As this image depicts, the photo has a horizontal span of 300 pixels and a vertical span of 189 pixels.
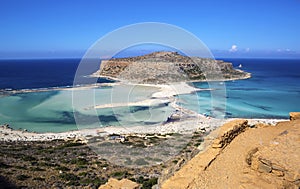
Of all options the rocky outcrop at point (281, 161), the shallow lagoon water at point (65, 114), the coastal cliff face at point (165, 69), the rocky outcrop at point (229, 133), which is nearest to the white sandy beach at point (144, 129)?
the shallow lagoon water at point (65, 114)

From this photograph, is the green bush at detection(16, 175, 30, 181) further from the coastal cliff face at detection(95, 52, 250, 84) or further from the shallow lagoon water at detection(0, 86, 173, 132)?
the coastal cliff face at detection(95, 52, 250, 84)

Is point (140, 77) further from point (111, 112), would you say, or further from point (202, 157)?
point (202, 157)

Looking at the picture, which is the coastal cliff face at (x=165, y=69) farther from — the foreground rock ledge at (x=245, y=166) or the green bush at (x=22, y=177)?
the foreground rock ledge at (x=245, y=166)

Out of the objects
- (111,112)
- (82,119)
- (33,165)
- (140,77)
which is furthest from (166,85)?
(33,165)

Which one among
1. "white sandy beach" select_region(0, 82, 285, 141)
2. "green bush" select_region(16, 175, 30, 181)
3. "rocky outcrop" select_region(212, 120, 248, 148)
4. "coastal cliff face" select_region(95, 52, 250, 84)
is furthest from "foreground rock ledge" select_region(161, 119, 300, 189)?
"coastal cliff face" select_region(95, 52, 250, 84)

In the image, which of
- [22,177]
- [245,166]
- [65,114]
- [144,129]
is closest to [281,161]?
[245,166]

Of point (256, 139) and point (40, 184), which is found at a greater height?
point (256, 139)

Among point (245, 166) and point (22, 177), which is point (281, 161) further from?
point (22, 177)

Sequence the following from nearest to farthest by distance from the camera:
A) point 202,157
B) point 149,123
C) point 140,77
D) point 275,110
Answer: point 202,157, point 149,123, point 275,110, point 140,77
